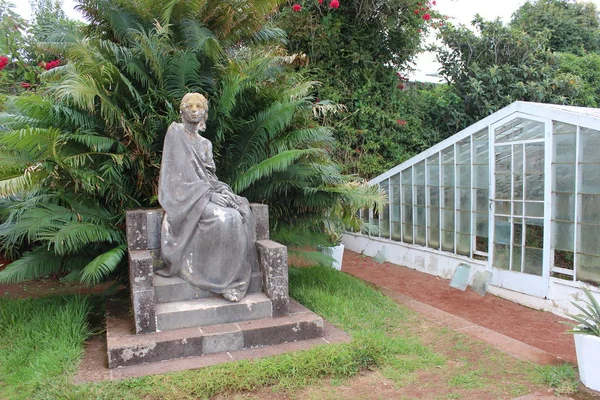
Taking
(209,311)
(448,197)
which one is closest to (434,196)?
(448,197)

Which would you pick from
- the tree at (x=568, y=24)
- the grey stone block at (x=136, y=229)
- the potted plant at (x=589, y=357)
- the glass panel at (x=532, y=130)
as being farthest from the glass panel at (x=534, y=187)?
the tree at (x=568, y=24)

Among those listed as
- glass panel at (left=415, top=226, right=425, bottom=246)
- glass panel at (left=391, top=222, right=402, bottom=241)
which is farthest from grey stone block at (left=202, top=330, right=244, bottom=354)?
glass panel at (left=391, top=222, right=402, bottom=241)

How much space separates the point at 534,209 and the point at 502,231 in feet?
2.22

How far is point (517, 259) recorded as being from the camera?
742 centimetres

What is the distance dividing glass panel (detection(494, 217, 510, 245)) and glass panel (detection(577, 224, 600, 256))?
1172 millimetres

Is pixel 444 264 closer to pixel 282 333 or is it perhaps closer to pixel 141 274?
pixel 282 333

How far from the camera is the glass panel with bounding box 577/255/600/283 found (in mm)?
6281

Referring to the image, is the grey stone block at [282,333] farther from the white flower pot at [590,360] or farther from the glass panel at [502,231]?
the glass panel at [502,231]

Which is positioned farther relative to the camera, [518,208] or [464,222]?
[464,222]

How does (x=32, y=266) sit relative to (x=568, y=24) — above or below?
below

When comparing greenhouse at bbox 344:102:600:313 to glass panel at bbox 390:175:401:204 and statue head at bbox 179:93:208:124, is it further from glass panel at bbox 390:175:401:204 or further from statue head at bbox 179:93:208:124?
statue head at bbox 179:93:208:124

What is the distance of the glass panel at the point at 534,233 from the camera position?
23.2ft

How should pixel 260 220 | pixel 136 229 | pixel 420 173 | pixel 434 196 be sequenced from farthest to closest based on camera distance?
pixel 420 173, pixel 434 196, pixel 260 220, pixel 136 229

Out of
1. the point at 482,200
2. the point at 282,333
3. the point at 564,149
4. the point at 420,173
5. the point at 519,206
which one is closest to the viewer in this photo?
the point at 282,333
